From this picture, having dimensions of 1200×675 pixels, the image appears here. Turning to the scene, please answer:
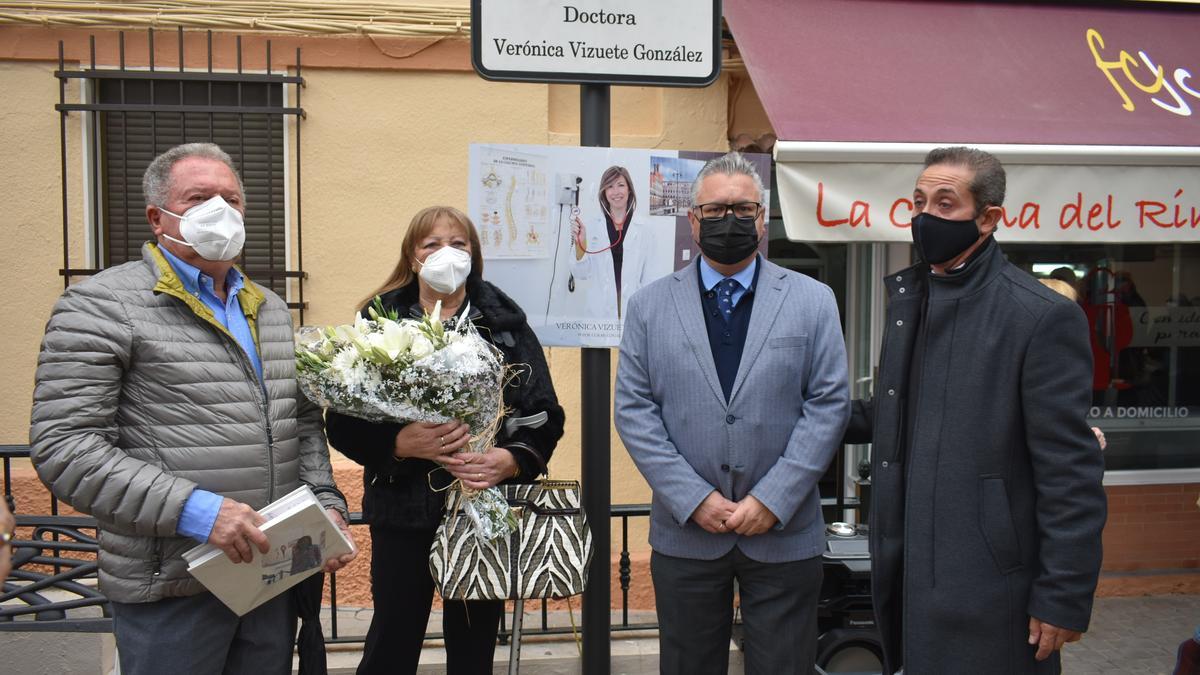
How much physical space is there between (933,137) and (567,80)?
238 cm

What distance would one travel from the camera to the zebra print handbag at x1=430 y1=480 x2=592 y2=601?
8.57ft

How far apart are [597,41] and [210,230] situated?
123 centimetres

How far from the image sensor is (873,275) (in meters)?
6.02

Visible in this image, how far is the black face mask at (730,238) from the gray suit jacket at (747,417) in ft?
0.41

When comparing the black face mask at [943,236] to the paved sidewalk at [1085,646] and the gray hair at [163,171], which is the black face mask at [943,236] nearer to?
the gray hair at [163,171]

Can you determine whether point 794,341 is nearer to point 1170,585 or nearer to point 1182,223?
point 1182,223

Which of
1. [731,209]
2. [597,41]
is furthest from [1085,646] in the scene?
[597,41]

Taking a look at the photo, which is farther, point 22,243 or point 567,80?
point 22,243

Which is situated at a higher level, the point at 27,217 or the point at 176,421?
the point at 27,217

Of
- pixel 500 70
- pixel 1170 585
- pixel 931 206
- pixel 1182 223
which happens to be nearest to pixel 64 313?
pixel 500 70

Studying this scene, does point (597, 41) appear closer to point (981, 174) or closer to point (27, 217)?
point (981, 174)

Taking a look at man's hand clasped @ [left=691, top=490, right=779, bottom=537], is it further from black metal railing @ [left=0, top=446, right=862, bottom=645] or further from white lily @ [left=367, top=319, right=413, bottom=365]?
white lily @ [left=367, top=319, right=413, bottom=365]

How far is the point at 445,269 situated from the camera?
2.80m

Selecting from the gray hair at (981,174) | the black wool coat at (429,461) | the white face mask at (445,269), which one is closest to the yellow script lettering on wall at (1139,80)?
the gray hair at (981,174)
